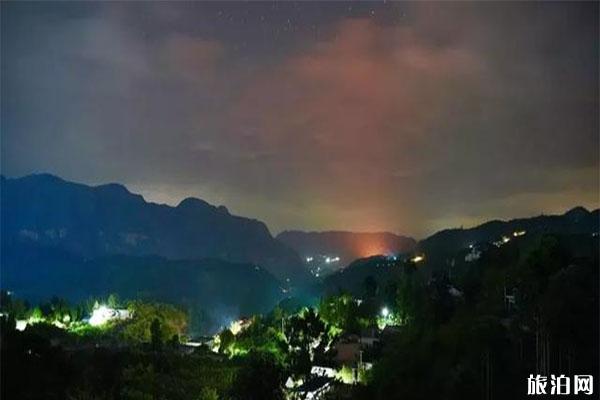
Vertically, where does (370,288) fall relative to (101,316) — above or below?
above

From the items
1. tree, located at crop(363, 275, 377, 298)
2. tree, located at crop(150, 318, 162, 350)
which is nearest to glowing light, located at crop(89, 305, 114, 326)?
tree, located at crop(150, 318, 162, 350)

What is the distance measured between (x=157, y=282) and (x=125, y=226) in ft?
200

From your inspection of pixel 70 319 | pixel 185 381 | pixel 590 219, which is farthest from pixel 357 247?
pixel 185 381

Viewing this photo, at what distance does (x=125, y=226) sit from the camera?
142 metres

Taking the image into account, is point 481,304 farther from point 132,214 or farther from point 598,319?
point 132,214

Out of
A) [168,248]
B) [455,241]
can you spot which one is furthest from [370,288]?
[168,248]

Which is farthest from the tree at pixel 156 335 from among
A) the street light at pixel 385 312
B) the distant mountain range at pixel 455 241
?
the distant mountain range at pixel 455 241

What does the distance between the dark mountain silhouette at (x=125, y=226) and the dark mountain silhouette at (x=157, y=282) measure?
757 inches

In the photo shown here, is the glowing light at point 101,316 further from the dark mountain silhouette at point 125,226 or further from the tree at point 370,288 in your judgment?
the dark mountain silhouette at point 125,226

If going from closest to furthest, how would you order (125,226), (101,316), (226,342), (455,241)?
(226,342) → (101,316) → (455,241) → (125,226)

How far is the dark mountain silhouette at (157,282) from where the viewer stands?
7688 centimetres

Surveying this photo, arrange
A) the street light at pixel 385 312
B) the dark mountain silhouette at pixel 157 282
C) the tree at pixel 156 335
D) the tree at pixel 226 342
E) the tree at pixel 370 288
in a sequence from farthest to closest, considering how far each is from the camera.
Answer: the dark mountain silhouette at pixel 157 282 < the tree at pixel 370 288 < the street light at pixel 385 312 < the tree at pixel 226 342 < the tree at pixel 156 335

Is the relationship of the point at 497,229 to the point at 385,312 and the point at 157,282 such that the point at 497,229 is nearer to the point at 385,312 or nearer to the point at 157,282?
the point at 385,312

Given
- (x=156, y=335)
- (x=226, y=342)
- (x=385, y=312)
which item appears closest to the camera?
(x=226, y=342)
